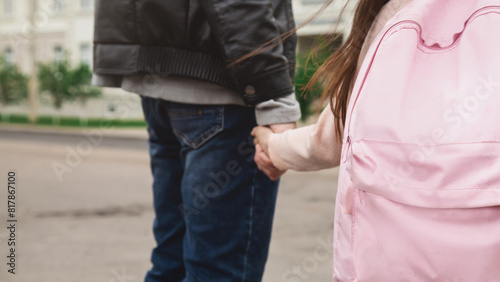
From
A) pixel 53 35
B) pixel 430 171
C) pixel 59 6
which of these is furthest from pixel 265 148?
pixel 59 6

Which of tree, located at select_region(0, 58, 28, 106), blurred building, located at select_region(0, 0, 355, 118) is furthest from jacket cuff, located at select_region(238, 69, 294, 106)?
tree, located at select_region(0, 58, 28, 106)

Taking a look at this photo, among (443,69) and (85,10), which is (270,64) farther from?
(85,10)

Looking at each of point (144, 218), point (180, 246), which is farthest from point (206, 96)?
point (144, 218)

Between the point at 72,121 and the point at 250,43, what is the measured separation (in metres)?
22.4

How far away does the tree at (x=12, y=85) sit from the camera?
2309cm

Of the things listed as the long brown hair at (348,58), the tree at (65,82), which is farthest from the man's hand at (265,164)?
the tree at (65,82)

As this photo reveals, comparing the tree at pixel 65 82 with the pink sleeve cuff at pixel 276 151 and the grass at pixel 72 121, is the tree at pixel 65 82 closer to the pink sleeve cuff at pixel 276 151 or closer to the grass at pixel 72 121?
the grass at pixel 72 121

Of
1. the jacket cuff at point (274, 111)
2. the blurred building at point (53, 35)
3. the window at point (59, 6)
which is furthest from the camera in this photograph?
the window at point (59, 6)

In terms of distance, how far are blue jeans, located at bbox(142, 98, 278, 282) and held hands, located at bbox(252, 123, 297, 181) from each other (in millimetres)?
38

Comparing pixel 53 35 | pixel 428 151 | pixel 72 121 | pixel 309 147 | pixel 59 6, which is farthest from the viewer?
pixel 59 6

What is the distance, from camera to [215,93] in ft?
6.52

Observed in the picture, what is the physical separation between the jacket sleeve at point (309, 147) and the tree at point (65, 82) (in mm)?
20095

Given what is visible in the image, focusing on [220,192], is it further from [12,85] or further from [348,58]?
[12,85]

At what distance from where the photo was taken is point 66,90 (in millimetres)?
21344
